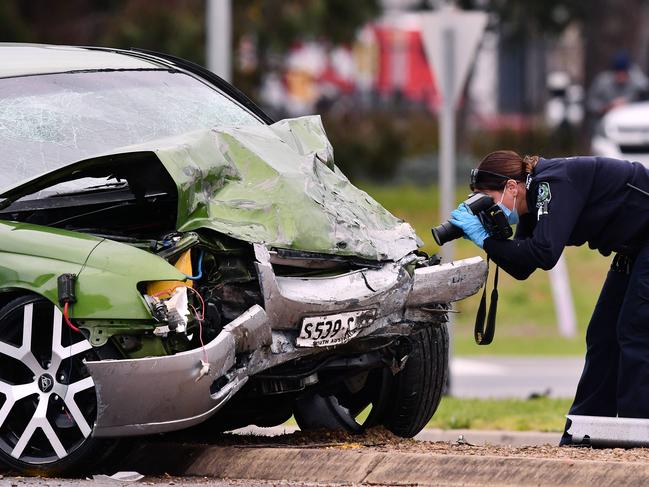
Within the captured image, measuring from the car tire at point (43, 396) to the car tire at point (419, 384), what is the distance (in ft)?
4.80

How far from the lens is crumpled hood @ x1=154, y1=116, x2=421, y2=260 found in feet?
20.6

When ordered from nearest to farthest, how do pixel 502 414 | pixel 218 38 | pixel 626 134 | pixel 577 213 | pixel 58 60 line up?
pixel 577 213
pixel 58 60
pixel 502 414
pixel 218 38
pixel 626 134

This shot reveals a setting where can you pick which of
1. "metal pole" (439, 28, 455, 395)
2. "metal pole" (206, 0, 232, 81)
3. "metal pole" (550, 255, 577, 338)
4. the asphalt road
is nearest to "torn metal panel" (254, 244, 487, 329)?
"metal pole" (439, 28, 455, 395)

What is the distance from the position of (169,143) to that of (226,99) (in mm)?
1242

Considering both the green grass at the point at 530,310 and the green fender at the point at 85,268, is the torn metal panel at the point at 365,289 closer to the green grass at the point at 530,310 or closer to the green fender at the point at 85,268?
the green fender at the point at 85,268

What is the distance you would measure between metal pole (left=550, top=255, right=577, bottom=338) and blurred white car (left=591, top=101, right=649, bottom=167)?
8.33 feet

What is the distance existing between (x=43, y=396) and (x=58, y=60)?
1.85 meters

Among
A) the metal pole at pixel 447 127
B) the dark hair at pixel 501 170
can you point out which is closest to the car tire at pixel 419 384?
the dark hair at pixel 501 170

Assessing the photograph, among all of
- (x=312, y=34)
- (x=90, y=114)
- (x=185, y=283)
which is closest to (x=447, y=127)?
(x=90, y=114)

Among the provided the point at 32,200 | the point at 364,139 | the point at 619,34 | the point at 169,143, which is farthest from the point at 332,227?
the point at 619,34

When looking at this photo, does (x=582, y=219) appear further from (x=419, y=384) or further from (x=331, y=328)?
(x=331, y=328)

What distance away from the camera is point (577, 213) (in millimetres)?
6809

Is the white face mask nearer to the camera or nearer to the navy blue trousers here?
the camera

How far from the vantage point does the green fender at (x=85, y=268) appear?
5953 millimetres
